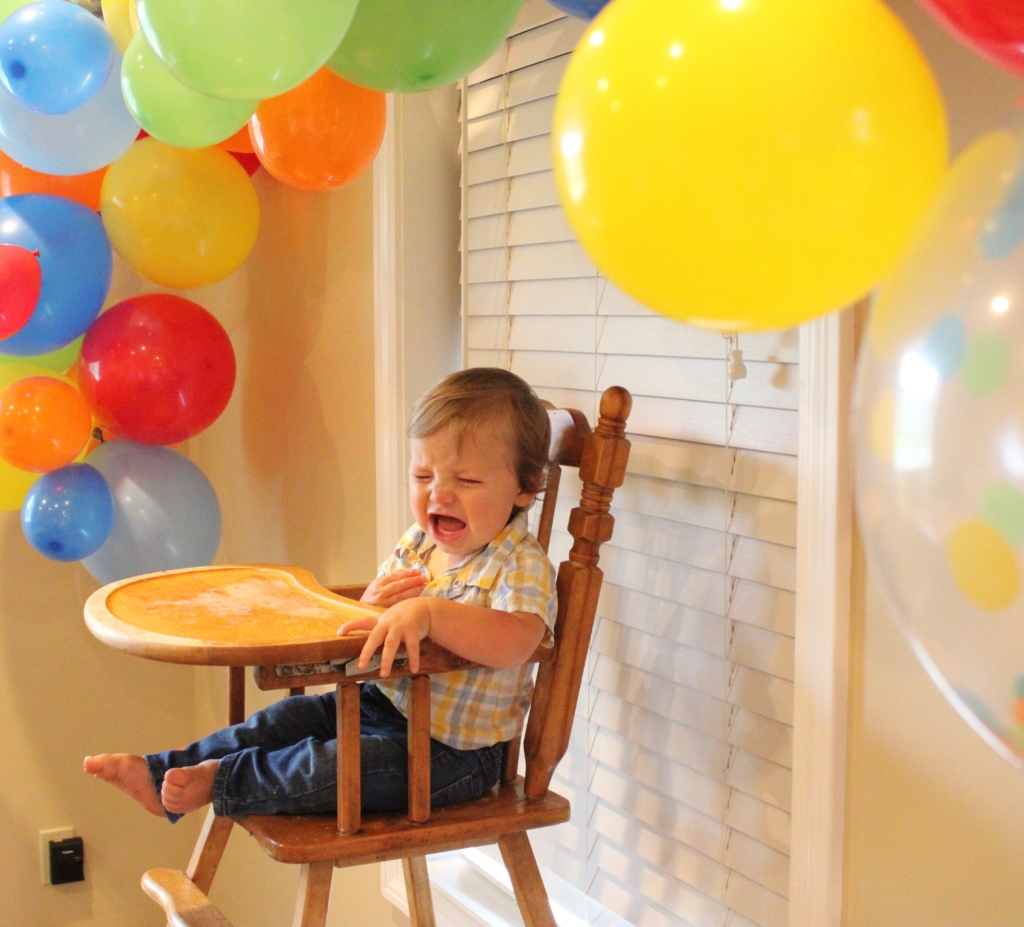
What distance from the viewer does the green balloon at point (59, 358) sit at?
2039 mm

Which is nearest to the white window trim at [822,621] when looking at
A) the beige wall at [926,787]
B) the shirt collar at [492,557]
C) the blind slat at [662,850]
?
the beige wall at [926,787]

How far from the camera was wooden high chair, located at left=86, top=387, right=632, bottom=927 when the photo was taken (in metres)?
1.31

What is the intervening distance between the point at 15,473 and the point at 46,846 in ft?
3.83

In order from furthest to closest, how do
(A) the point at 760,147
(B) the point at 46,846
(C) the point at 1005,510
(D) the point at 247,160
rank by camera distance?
(B) the point at 46,846 < (D) the point at 247,160 < (A) the point at 760,147 < (C) the point at 1005,510

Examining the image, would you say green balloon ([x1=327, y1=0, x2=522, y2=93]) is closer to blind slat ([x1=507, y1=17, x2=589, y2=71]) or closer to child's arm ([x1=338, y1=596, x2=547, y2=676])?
blind slat ([x1=507, y1=17, x2=589, y2=71])

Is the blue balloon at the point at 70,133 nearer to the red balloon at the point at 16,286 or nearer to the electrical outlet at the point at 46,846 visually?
the red balloon at the point at 16,286

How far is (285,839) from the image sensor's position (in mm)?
1334

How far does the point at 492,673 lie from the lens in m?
1.48

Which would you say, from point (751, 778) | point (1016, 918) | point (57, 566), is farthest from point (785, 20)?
point (57, 566)

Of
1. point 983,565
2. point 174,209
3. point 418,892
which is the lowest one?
point 418,892

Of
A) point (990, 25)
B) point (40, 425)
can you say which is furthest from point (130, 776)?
point (990, 25)

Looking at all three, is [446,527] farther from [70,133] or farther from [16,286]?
[70,133]

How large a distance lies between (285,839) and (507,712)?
33cm

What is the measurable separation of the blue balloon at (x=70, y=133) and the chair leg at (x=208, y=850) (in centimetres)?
105
